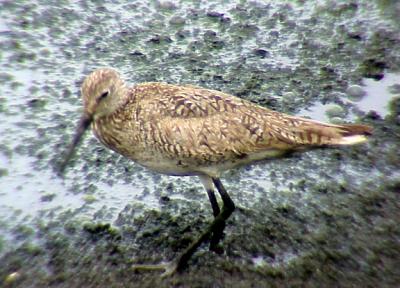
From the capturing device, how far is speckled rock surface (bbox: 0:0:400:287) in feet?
16.9

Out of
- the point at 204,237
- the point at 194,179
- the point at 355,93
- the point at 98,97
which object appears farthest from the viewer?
the point at 355,93

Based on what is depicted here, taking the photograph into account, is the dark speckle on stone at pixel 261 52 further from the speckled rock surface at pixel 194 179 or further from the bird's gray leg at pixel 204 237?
the bird's gray leg at pixel 204 237

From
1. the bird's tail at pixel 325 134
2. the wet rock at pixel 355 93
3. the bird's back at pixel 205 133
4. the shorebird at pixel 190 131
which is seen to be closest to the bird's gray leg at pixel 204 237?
the shorebird at pixel 190 131

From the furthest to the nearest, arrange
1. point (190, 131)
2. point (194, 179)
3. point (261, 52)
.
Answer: point (261, 52) → point (194, 179) → point (190, 131)

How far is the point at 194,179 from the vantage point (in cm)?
606

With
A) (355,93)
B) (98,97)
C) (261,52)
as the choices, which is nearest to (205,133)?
(98,97)

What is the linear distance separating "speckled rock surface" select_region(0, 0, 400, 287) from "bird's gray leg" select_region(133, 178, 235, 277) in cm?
7

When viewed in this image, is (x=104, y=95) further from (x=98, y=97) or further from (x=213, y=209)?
(x=213, y=209)

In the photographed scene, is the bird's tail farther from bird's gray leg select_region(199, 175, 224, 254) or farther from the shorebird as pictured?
bird's gray leg select_region(199, 175, 224, 254)

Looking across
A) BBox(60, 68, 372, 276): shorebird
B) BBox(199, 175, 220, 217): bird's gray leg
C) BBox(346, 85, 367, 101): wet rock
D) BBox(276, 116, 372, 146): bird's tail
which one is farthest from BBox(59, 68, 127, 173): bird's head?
BBox(346, 85, 367, 101): wet rock

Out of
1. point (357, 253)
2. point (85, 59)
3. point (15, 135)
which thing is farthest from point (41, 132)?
point (357, 253)

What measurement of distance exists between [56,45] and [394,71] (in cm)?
382

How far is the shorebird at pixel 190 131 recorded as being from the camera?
493cm

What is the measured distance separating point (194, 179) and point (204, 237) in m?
0.96
